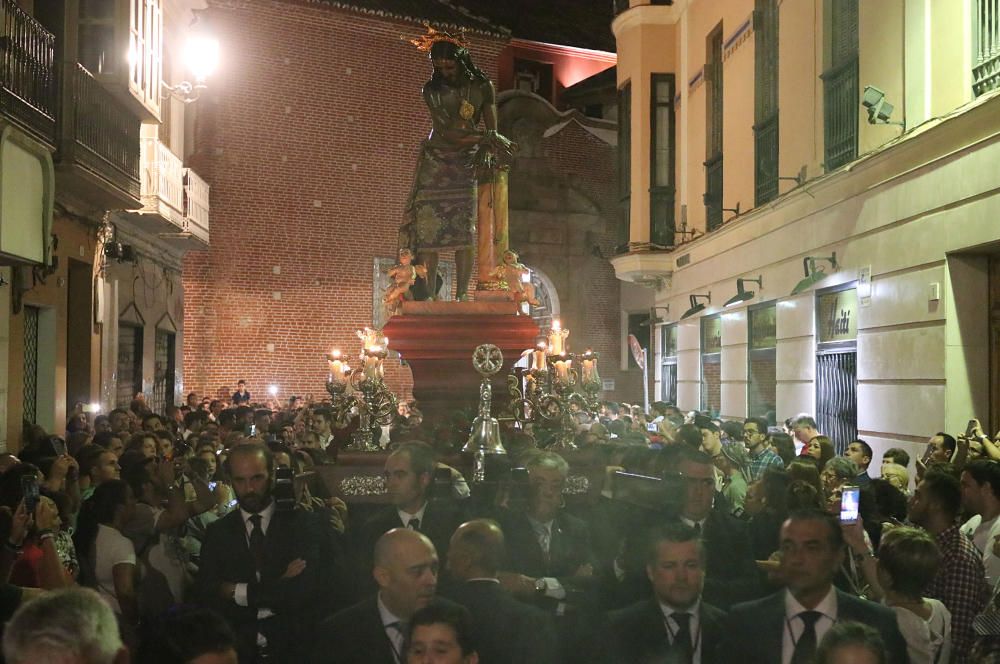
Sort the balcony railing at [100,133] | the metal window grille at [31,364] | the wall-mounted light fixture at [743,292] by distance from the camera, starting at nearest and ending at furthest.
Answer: the balcony railing at [100,133] < the metal window grille at [31,364] < the wall-mounted light fixture at [743,292]

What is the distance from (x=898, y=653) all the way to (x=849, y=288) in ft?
29.5

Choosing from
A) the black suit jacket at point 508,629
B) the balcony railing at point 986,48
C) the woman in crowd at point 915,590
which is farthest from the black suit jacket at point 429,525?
the balcony railing at point 986,48

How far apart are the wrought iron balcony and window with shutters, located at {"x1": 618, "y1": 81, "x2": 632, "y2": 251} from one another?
10.3m

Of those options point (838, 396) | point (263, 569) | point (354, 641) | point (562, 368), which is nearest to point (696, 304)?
point (838, 396)

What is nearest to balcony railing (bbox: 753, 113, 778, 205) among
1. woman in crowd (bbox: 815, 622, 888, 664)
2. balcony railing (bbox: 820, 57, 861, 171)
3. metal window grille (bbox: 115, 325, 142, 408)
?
balcony railing (bbox: 820, 57, 861, 171)

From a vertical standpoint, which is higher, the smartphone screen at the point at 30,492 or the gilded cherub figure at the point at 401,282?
the gilded cherub figure at the point at 401,282

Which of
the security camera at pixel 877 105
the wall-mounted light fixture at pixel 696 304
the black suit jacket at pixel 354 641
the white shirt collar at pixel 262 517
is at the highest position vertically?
the security camera at pixel 877 105

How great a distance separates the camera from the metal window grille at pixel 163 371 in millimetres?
20625

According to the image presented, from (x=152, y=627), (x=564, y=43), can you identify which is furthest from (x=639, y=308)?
(x=152, y=627)

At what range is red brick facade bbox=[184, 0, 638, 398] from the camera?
24.9m

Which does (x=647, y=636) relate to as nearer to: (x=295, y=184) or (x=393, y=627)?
(x=393, y=627)

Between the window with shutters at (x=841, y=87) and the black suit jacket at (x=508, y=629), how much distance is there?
9.40 metres

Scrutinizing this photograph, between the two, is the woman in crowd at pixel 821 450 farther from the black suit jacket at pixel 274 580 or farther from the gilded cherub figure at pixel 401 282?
the black suit jacket at pixel 274 580

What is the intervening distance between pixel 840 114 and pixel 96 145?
898 centimetres
